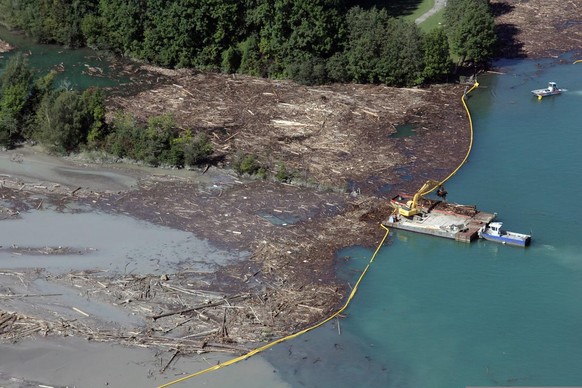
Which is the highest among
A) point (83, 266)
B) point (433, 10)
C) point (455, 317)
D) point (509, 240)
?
point (433, 10)

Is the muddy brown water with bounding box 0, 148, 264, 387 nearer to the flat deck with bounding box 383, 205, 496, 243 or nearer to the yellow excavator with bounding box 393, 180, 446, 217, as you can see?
the flat deck with bounding box 383, 205, 496, 243

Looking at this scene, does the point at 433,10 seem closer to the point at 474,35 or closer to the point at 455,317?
the point at 474,35

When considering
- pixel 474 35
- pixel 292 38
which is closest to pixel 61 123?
pixel 292 38

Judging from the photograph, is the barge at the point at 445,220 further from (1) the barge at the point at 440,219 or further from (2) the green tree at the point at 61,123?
(2) the green tree at the point at 61,123

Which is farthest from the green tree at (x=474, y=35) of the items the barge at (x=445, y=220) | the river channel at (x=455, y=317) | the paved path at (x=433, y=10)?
the barge at (x=445, y=220)

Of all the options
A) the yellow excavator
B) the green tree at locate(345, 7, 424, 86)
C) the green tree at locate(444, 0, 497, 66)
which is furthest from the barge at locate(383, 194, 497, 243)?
the green tree at locate(444, 0, 497, 66)

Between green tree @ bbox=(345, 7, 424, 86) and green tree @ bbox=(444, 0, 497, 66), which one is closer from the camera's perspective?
green tree @ bbox=(345, 7, 424, 86)
